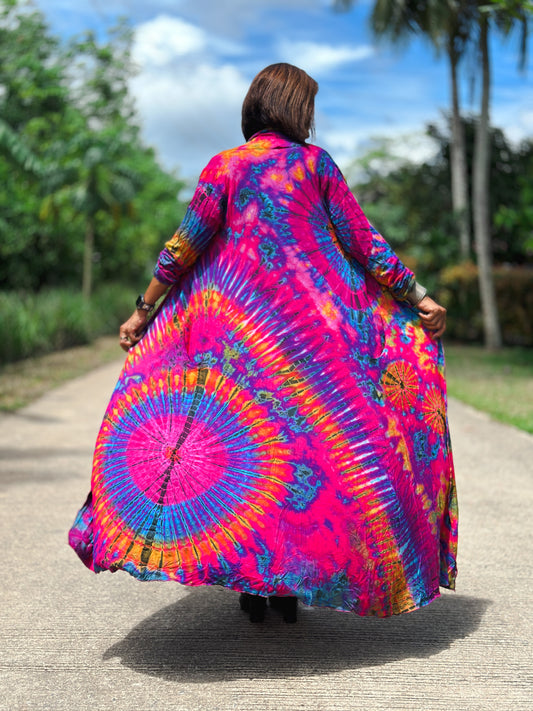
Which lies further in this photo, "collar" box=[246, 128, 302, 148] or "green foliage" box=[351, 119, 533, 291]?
"green foliage" box=[351, 119, 533, 291]

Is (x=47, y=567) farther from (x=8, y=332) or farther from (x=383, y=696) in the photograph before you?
(x=8, y=332)

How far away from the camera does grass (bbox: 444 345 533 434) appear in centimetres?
974

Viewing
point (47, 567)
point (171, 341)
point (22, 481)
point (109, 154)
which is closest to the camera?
point (171, 341)

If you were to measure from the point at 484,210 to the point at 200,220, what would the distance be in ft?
53.2

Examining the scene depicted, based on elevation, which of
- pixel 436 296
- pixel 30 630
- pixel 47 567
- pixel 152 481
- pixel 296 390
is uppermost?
pixel 296 390

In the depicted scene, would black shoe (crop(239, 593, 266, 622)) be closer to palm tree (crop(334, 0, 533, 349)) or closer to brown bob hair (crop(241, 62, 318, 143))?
brown bob hair (crop(241, 62, 318, 143))

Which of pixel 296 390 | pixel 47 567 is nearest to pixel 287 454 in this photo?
pixel 296 390

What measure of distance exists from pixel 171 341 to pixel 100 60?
957 inches

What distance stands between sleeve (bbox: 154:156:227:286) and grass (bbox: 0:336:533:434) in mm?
5993

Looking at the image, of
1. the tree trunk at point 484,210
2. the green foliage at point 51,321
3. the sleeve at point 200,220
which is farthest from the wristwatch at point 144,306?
the tree trunk at point 484,210

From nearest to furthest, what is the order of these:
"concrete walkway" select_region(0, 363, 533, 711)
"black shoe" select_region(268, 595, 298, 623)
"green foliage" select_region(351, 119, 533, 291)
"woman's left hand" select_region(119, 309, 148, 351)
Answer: "concrete walkway" select_region(0, 363, 533, 711)
"woman's left hand" select_region(119, 309, 148, 351)
"black shoe" select_region(268, 595, 298, 623)
"green foliage" select_region(351, 119, 533, 291)

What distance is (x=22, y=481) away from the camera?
20.2 feet

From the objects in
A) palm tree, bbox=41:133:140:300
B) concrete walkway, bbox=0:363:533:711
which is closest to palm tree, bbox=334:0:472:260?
palm tree, bbox=41:133:140:300

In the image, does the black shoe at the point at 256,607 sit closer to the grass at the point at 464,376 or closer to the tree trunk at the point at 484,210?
the grass at the point at 464,376
